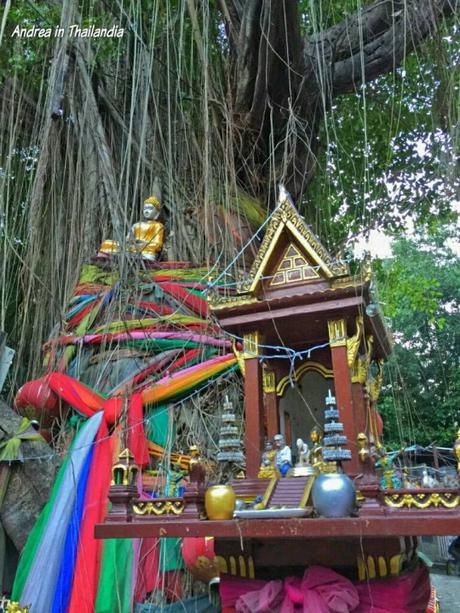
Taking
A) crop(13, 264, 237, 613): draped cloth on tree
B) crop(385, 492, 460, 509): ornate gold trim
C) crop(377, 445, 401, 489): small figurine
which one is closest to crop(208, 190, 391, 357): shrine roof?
crop(377, 445, 401, 489): small figurine

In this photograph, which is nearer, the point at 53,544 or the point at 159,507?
the point at 159,507

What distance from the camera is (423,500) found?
1934 mm

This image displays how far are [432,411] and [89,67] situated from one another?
27.8 feet

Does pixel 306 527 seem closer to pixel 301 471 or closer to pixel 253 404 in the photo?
pixel 301 471

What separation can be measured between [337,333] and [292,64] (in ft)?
8.38

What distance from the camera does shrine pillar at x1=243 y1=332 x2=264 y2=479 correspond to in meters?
2.62

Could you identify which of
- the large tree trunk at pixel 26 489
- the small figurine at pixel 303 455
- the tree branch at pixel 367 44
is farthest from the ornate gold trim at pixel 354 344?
the tree branch at pixel 367 44

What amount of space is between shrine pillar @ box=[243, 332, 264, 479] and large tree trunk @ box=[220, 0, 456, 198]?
1267 mm

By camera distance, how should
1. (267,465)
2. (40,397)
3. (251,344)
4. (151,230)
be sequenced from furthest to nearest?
(151,230)
(40,397)
(251,344)
(267,465)

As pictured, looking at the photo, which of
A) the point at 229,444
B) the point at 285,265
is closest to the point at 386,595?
the point at 229,444

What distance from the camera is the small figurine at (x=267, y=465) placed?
2529 millimetres

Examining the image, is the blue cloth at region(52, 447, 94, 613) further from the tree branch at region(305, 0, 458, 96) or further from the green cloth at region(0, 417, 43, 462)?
the tree branch at region(305, 0, 458, 96)

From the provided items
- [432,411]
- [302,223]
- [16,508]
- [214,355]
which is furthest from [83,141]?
[432,411]

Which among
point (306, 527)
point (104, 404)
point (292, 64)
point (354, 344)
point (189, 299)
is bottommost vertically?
point (306, 527)
